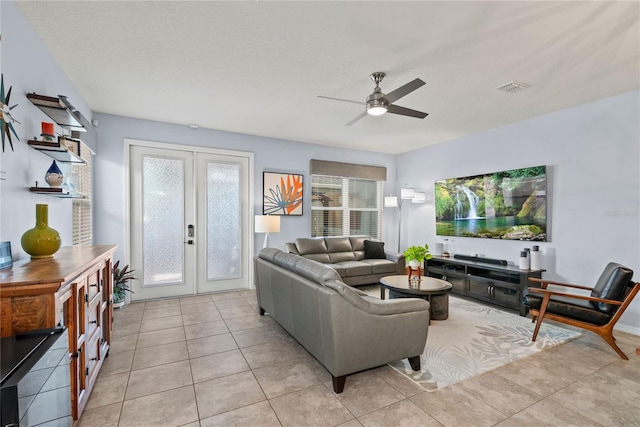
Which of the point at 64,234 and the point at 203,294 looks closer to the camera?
the point at 64,234

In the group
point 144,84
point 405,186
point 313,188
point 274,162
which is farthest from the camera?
point 405,186

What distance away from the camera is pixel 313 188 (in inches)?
235

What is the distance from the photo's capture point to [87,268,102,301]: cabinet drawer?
2.03m

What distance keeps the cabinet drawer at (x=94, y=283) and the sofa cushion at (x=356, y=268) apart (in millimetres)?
3399

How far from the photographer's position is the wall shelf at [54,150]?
7.06 feet

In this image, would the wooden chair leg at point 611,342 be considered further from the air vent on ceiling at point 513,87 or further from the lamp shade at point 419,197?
the lamp shade at point 419,197

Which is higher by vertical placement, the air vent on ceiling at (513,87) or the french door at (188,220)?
the air vent on ceiling at (513,87)

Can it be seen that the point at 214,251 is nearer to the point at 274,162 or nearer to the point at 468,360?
the point at 274,162

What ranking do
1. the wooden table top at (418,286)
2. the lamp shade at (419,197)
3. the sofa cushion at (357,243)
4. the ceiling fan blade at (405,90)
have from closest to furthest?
the ceiling fan blade at (405,90), the wooden table top at (418,286), the sofa cushion at (357,243), the lamp shade at (419,197)

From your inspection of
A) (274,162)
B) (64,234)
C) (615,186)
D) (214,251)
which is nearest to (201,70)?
(64,234)

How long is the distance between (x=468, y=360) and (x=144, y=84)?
432 cm

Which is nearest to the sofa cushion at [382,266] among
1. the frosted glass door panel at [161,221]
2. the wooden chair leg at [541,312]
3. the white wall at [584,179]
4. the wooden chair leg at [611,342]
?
the white wall at [584,179]

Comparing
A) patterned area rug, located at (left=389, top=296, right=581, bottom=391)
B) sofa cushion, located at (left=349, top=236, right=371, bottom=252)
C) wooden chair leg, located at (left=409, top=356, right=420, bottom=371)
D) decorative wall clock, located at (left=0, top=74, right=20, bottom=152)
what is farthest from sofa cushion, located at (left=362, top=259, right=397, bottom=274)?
decorative wall clock, located at (left=0, top=74, right=20, bottom=152)

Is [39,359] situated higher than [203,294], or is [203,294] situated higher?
[39,359]
